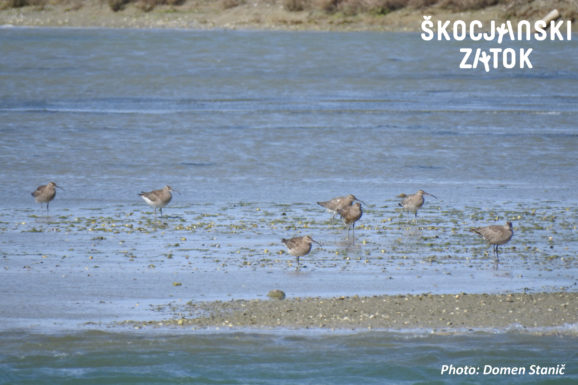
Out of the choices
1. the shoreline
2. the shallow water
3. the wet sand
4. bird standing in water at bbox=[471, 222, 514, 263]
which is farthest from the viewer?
the shoreline

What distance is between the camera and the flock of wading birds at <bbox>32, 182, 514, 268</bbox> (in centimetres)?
1225

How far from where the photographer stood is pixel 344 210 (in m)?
14.0

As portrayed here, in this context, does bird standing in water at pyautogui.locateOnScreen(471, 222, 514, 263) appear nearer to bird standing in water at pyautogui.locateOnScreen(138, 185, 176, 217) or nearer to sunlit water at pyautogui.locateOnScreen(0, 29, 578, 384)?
sunlit water at pyautogui.locateOnScreen(0, 29, 578, 384)

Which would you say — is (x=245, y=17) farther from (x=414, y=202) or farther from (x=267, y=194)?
(x=414, y=202)

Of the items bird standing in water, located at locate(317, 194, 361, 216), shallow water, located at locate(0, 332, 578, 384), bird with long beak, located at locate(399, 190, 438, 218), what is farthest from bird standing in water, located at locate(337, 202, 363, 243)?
shallow water, located at locate(0, 332, 578, 384)

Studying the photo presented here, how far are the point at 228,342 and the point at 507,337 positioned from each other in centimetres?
239

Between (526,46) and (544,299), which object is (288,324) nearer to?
(544,299)

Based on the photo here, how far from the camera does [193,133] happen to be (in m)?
24.4

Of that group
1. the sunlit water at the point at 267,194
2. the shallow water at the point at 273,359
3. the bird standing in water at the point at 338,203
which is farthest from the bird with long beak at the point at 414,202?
the shallow water at the point at 273,359

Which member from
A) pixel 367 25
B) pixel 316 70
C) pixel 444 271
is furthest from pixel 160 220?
pixel 367 25

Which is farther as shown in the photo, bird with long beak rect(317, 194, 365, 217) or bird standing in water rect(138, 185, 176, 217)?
bird standing in water rect(138, 185, 176, 217)

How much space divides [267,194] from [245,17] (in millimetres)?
41877

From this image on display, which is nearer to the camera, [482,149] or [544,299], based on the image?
[544,299]

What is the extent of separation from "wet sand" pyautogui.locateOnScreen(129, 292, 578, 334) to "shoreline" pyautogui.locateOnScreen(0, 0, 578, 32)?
147 ft
